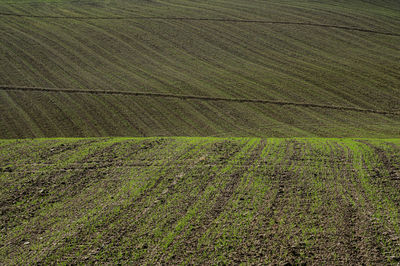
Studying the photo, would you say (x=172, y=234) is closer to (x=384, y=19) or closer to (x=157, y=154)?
(x=157, y=154)

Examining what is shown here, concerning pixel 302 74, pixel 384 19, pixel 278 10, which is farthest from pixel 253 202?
pixel 384 19

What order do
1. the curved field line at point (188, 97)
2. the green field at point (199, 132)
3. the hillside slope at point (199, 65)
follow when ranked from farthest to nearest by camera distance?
the curved field line at point (188, 97), the hillside slope at point (199, 65), the green field at point (199, 132)

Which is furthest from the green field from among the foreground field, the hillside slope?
the hillside slope

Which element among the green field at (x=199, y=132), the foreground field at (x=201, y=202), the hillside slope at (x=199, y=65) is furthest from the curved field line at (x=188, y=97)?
the foreground field at (x=201, y=202)

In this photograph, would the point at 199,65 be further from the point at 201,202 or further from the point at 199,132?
the point at 201,202

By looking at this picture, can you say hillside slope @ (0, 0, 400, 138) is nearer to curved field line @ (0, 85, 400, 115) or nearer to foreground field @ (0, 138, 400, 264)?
curved field line @ (0, 85, 400, 115)

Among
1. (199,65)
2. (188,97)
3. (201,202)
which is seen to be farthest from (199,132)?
(199,65)

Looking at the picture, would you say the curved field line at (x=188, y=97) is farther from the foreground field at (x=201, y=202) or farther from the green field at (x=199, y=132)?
the foreground field at (x=201, y=202)
